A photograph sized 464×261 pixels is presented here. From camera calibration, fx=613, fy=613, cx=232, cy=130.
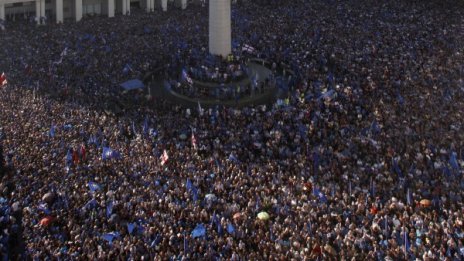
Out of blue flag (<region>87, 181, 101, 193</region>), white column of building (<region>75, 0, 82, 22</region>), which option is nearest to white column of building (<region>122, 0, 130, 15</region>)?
white column of building (<region>75, 0, 82, 22</region>)

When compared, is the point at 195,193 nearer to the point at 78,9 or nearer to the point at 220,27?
the point at 220,27

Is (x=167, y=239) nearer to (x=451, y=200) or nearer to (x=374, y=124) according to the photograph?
(x=451, y=200)

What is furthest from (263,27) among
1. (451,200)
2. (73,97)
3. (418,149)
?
(451,200)

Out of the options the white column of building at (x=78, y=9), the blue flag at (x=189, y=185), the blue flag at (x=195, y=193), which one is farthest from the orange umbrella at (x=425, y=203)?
the white column of building at (x=78, y=9)

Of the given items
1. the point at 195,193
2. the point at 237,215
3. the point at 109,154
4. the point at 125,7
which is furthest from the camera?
the point at 125,7

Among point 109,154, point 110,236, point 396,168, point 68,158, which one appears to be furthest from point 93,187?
point 396,168

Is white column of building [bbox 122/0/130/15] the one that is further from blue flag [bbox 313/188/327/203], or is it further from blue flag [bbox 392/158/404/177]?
blue flag [bbox 313/188/327/203]
